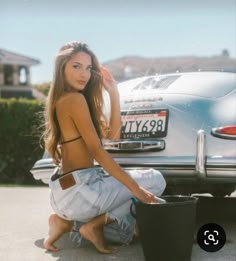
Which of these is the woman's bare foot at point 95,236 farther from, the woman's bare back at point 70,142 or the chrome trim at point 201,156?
the chrome trim at point 201,156

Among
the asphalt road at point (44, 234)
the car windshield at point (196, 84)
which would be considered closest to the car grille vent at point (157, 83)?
the car windshield at point (196, 84)

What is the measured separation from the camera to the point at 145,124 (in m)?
4.04

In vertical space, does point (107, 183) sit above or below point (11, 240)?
above

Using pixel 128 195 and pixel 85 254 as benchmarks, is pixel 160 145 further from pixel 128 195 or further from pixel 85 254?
pixel 85 254

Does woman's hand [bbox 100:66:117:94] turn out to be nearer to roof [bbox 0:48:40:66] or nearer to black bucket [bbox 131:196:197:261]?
black bucket [bbox 131:196:197:261]

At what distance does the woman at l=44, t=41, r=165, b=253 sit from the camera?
11.2 feet

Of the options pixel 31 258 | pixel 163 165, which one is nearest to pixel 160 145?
pixel 163 165

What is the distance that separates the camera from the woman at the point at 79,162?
11.2 feet

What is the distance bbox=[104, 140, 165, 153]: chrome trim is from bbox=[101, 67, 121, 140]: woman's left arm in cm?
12

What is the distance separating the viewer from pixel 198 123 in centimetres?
384

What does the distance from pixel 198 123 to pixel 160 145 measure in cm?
32

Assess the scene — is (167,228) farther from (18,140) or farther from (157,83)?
(18,140)

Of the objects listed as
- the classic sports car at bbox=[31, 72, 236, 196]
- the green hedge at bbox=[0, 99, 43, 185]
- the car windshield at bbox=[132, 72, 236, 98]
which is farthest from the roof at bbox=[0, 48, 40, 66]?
the classic sports car at bbox=[31, 72, 236, 196]

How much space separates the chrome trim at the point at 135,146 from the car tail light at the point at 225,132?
40cm
